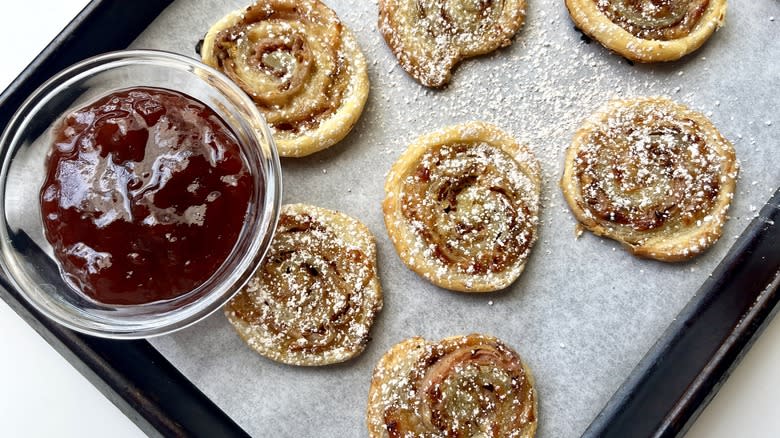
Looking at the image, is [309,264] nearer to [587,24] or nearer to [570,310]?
[570,310]

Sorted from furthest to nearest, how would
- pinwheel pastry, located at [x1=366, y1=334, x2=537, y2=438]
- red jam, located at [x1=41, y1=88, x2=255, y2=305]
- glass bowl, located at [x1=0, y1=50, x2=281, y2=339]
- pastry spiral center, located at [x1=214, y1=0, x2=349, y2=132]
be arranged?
pastry spiral center, located at [x1=214, y1=0, x2=349, y2=132] → pinwheel pastry, located at [x1=366, y1=334, x2=537, y2=438] → glass bowl, located at [x1=0, y1=50, x2=281, y2=339] → red jam, located at [x1=41, y1=88, x2=255, y2=305]

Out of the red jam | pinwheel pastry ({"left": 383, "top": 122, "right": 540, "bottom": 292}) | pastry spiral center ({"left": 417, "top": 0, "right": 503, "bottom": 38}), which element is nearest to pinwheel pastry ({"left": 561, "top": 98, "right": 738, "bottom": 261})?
pinwheel pastry ({"left": 383, "top": 122, "right": 540, "bottom": 292})

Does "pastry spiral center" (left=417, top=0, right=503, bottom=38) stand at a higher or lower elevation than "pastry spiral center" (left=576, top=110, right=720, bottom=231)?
higher

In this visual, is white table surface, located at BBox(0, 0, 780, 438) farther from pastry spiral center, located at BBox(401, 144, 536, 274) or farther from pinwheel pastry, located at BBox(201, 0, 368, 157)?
pinwheel pastry, located at BBox(201, 0, 368, 157)

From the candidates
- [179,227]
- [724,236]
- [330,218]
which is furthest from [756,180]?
[179,227]

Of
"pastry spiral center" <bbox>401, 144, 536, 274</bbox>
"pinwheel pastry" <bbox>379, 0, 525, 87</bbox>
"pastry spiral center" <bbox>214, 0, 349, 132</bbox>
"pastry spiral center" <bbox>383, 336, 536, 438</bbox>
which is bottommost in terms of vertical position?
"pastry spiral center" <bbox>383, 336, 536, 438</bbox>
